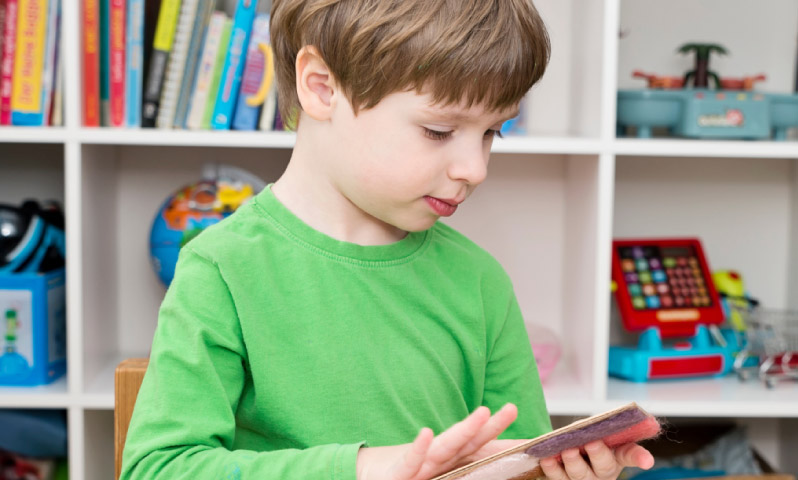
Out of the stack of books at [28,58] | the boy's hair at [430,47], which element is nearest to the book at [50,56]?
the stack of books at [28,58]

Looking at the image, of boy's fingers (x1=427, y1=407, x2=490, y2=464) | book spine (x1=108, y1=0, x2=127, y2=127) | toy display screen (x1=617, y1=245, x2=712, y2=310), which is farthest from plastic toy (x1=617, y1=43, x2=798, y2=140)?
boy's fingers (x1=427, y1=407, x2=490, y2=464)

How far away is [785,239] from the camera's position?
179 centimetres

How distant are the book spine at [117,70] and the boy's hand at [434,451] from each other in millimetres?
939

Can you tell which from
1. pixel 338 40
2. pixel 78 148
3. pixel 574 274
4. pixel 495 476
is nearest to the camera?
pixel 495 476

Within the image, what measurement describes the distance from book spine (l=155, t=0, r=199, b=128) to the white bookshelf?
55 millimetres

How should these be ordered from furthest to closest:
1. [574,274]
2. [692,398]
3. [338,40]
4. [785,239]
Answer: [785,239] < [574,274] < [692,398] < [338,40]

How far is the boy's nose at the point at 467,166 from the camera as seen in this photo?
0.70 meters

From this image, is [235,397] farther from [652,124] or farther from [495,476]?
[652,124]

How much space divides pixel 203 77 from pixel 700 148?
2.68ft

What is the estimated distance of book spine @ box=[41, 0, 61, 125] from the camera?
139cm

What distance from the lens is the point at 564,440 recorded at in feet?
1.91

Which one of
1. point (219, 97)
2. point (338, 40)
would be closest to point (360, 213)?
point (338, 40)

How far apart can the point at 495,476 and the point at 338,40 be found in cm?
36

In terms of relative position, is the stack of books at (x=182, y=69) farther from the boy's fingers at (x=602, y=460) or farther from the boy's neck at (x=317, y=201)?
the boy's fingers at (x=602, y=460)
